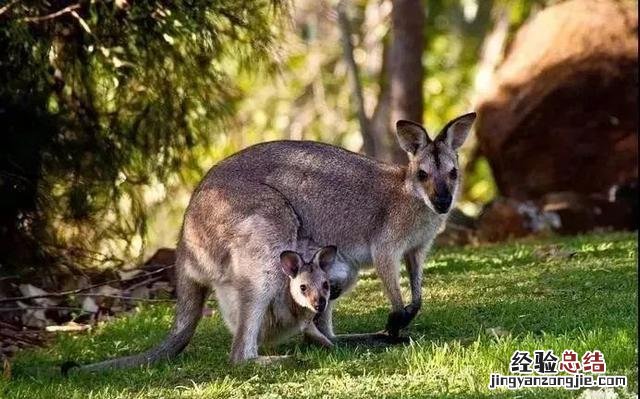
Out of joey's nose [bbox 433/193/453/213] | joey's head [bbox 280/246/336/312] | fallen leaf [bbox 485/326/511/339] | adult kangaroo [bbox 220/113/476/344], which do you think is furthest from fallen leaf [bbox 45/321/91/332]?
fallen leaf [bbox 485/326/511/339]

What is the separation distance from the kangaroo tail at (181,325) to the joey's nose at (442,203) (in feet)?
4.84

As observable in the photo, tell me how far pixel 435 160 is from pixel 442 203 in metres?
0.29

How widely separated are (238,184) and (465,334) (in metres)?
1.59

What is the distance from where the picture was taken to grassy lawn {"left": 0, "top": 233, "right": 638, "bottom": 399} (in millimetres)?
5934

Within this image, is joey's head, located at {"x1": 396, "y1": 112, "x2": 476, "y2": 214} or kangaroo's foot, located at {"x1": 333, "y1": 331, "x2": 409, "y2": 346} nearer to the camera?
kangaroo's foot, located at {"x1": 333, "y1": 331, "x2": 409, "y2": 346}

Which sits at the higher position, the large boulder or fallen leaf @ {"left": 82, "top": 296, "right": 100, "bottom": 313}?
the large boulder

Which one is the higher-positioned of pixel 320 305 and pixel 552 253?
pixel 552 253

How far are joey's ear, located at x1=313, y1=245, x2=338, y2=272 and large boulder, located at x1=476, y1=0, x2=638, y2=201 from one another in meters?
7.52

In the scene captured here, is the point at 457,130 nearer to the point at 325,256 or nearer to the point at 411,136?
the point at 411,136

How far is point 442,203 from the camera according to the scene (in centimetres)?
740

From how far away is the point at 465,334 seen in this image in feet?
23.3

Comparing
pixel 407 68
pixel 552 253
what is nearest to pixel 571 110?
pixel 407 68

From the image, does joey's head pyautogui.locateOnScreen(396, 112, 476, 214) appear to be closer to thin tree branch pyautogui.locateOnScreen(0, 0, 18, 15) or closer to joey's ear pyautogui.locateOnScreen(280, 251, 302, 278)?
joey's ear pyautogui.locateOnScreen(280, 251, 302, 278)

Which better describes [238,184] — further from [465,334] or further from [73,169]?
[73,169]
